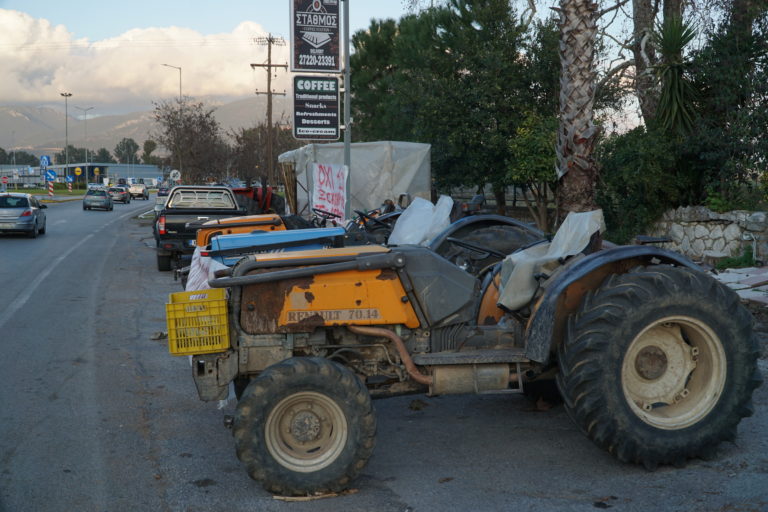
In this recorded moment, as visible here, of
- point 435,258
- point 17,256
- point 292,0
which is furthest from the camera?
point 17,256

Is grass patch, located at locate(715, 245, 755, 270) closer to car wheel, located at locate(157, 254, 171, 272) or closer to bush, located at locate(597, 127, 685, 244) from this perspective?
bush, located at locate(597, 127, 685, 244)

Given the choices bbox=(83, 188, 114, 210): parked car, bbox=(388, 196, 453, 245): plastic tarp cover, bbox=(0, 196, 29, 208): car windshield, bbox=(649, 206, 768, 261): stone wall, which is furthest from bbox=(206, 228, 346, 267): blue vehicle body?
bbox=(83, 188, 114, 210): parked car

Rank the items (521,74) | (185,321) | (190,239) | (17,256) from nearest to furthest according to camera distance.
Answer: (185,321)
(190,239)
(17,256)
(521,74)

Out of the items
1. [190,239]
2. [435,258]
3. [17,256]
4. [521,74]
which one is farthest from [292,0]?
[435,258]

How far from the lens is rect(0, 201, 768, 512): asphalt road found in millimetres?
4270

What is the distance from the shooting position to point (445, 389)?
467 cm

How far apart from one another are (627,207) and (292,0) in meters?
8.26

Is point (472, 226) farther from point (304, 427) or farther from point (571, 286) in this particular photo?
point (304, 427)

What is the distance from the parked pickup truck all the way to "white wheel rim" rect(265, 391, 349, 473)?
11.2m

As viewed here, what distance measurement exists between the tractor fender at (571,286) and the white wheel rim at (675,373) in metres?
0.45

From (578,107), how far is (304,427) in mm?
7164

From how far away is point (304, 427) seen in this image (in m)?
4.37

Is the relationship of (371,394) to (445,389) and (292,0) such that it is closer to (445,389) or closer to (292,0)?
(445,389)

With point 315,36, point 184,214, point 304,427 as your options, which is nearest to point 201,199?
point 184,214
